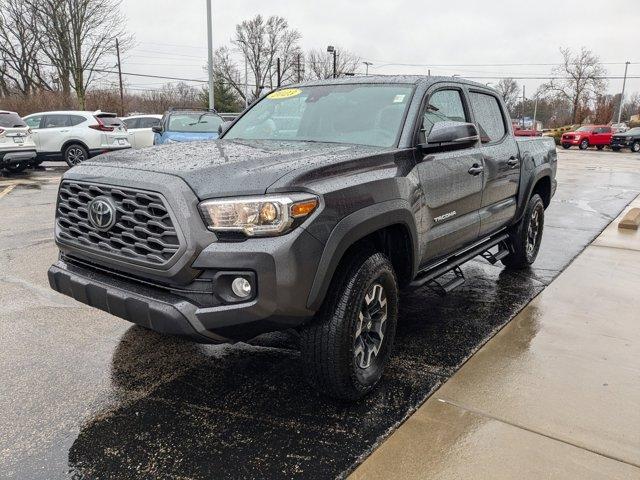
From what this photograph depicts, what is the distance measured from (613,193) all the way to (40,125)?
51.6ft

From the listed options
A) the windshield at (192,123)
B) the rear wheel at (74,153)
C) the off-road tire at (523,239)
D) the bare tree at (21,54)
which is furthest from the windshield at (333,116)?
the bare tree at (21,54)

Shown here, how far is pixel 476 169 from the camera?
4.09m

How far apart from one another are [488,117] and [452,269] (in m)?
1.64

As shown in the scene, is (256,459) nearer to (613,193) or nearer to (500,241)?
(500,241)

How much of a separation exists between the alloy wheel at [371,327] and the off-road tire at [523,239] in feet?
9.41

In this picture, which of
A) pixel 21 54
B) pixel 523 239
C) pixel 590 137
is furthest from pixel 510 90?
pixel 523 239

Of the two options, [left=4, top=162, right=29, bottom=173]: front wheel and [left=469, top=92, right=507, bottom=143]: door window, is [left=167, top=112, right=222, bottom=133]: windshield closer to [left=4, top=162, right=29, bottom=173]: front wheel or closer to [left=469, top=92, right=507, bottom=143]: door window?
[left=4, top=162, right=29, bottom=173]: front wheel

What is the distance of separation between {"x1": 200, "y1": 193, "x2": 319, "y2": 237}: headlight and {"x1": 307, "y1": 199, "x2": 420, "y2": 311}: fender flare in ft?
0.82

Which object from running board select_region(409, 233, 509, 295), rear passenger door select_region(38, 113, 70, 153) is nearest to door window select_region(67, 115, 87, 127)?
rear passenger door select_region(38, 113, 70, 153)

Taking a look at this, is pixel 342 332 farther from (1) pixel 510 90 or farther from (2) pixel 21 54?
(1) pixel 510 90

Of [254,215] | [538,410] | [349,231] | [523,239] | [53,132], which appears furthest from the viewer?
[53,132]

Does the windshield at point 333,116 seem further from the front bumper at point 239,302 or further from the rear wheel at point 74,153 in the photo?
the rear wheel at point 74,153

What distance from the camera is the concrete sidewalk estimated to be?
8.04ft

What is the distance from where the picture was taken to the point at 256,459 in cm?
248
